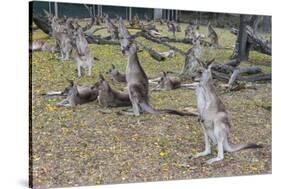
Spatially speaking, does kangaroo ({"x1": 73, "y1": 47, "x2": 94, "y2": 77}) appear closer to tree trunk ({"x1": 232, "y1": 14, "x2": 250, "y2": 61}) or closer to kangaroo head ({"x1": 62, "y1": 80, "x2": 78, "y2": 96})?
kangaroo head ({"x1": 62, "y1": 80, "x2": 78, "y2": 96})

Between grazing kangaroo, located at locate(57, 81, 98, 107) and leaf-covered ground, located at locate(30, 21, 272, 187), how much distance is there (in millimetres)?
39

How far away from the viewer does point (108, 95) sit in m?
3.38

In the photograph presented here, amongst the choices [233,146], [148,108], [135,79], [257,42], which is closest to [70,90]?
[135,79]

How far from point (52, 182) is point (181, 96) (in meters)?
1.14

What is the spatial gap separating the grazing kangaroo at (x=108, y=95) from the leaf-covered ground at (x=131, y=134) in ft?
0.15

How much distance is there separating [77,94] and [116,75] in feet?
1.05

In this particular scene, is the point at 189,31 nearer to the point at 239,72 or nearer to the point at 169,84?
the point at 169,84

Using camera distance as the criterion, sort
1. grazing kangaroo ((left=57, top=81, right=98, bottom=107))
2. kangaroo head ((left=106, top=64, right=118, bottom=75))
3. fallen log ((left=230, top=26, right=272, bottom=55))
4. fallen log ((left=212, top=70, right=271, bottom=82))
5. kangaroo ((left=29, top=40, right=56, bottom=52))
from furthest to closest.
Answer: fallen log ((left=230, top=26, right=272, bottom=55)), fallen log ((left=212, top=70, right=271, bottom=82)), kangaroo head ((left=106, top=64, right=118, bottom=75)), grazing kangaroo ((left=57, top=81, right=98, bottom=107)), kangaroo ((left=29, top=40, right=56, bottom=52))

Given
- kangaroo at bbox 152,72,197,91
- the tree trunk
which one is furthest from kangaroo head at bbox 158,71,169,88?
the tree trunk

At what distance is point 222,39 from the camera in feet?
12.1

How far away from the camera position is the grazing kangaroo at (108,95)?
3355 millimetres

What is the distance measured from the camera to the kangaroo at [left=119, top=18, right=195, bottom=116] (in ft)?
11.3

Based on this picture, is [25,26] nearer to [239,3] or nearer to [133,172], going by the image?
[133,172]

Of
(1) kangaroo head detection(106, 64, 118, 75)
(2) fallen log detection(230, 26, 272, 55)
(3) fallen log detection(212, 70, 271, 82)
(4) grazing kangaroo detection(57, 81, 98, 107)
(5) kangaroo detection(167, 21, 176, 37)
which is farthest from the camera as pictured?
(2) fallen log detection(230, 26, 272, 55)
